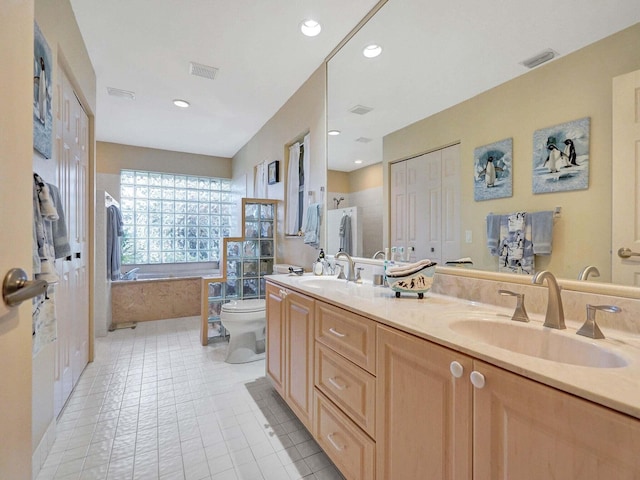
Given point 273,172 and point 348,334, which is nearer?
point 348,334

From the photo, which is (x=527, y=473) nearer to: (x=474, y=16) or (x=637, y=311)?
(x=637, y=311)

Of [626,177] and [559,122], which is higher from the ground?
[559,122]

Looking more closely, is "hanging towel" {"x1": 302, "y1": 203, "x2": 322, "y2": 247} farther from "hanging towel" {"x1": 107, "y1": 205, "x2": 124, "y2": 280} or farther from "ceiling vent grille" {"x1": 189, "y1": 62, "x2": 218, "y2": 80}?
"hanging towel" {"x1": 107, "y1": 205, "x2": 124, "y2": 280}

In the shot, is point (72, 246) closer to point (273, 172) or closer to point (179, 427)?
point (179, 427)

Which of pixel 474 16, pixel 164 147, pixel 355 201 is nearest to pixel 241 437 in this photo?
pixel 355 201

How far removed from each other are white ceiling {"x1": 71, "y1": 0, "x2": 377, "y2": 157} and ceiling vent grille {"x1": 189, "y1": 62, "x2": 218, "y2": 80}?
5 centimetres

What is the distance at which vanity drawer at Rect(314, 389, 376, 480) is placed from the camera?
3.68 ft

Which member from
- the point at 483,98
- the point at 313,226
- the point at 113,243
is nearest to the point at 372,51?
the point at 483,98

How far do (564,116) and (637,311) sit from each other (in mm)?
674

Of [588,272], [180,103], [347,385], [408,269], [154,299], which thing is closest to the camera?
[588,272]

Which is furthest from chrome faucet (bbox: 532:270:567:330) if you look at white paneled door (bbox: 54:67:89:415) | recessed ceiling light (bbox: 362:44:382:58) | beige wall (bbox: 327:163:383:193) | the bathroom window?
the bathroom window

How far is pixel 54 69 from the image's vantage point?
1.67 m

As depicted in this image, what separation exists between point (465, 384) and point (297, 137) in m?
2.71

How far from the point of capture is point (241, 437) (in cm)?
167
